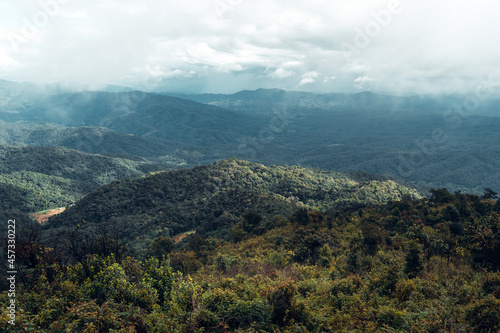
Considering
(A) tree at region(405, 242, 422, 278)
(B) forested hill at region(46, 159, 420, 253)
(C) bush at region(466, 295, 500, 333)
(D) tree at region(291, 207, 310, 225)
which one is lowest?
(B) forested hill at region(46, 159, 420, 253)

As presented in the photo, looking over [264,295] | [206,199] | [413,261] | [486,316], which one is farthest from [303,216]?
[206,199]

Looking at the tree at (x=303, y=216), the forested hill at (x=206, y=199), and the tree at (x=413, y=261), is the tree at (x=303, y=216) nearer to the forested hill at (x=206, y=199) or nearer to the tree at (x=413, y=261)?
the forested hill at (x=206, y=199)

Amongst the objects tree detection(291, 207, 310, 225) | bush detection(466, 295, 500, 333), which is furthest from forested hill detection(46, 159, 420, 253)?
bush detection(466, 295, 500, 333)

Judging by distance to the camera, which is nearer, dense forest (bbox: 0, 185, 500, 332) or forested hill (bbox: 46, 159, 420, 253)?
dense forest (bbox: 0, 185, 500, 332)

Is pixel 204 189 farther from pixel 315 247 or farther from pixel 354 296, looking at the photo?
pixel 354 296

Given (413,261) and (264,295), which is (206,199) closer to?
(413,261)

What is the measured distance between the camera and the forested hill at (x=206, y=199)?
3259 inches

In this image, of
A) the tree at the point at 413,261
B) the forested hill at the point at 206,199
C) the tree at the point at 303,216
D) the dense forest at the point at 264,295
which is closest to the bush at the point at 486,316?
the dense forest at the point at 264,295

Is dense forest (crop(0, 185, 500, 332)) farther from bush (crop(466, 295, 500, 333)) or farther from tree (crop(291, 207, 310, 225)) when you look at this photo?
tree (crop(291, 207, 310, 225))

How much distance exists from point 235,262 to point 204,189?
75.8 m

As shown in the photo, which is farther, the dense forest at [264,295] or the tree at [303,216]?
the tree at [303,216]

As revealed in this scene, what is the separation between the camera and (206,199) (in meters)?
99.1

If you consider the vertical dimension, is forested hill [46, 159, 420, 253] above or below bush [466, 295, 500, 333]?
below

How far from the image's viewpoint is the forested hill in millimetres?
82769
